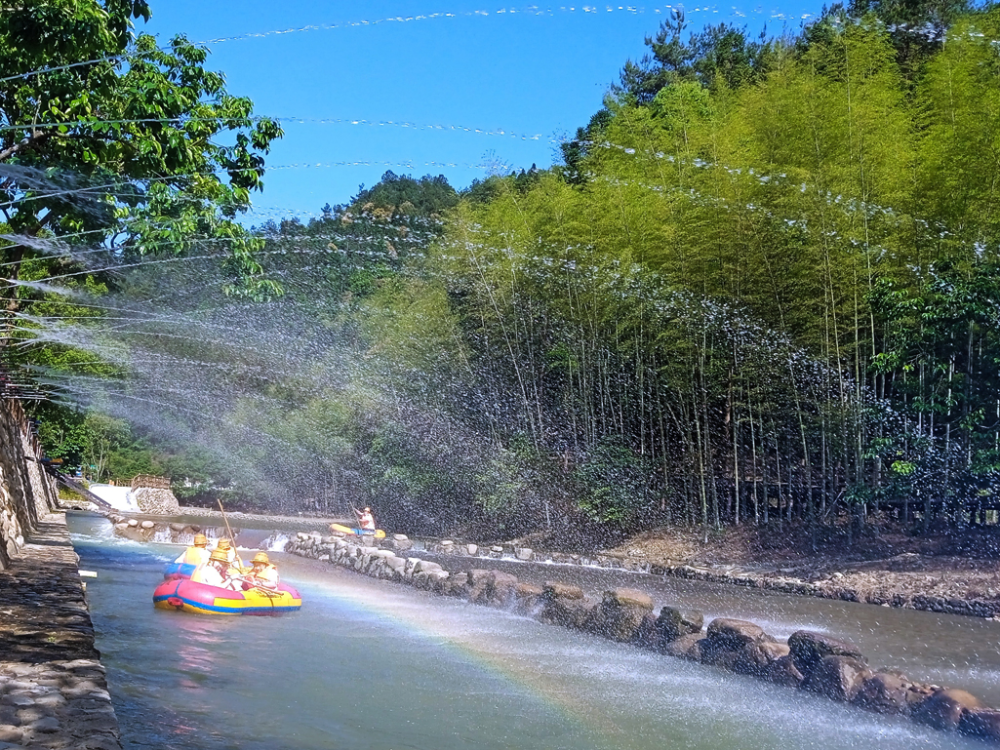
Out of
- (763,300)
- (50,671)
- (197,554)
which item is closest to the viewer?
(50,671)

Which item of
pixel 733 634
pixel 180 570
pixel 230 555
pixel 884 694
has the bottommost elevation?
pixel 884 694

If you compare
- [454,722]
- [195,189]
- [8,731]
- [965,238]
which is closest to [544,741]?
[454,722]

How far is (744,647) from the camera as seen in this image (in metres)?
8.05

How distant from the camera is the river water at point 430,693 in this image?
19.5 feet

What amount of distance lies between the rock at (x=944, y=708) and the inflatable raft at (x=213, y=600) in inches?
265

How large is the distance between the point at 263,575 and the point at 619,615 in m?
4.10

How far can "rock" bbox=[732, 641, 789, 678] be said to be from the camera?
7.76m

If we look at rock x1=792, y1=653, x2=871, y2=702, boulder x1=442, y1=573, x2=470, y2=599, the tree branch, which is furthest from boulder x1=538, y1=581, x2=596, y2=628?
the tree branch

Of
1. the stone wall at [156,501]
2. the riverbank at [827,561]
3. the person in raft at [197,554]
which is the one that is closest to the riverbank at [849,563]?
the riverbank at [827,561]

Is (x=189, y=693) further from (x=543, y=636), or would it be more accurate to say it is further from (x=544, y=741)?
(x=543, y=636)

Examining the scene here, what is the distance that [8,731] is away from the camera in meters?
4.25

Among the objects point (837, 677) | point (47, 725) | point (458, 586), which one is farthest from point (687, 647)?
point (47, 725)

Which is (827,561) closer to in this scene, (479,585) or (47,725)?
(479,585)

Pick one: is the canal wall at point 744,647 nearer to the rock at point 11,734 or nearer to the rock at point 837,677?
the rock at point 837,677
